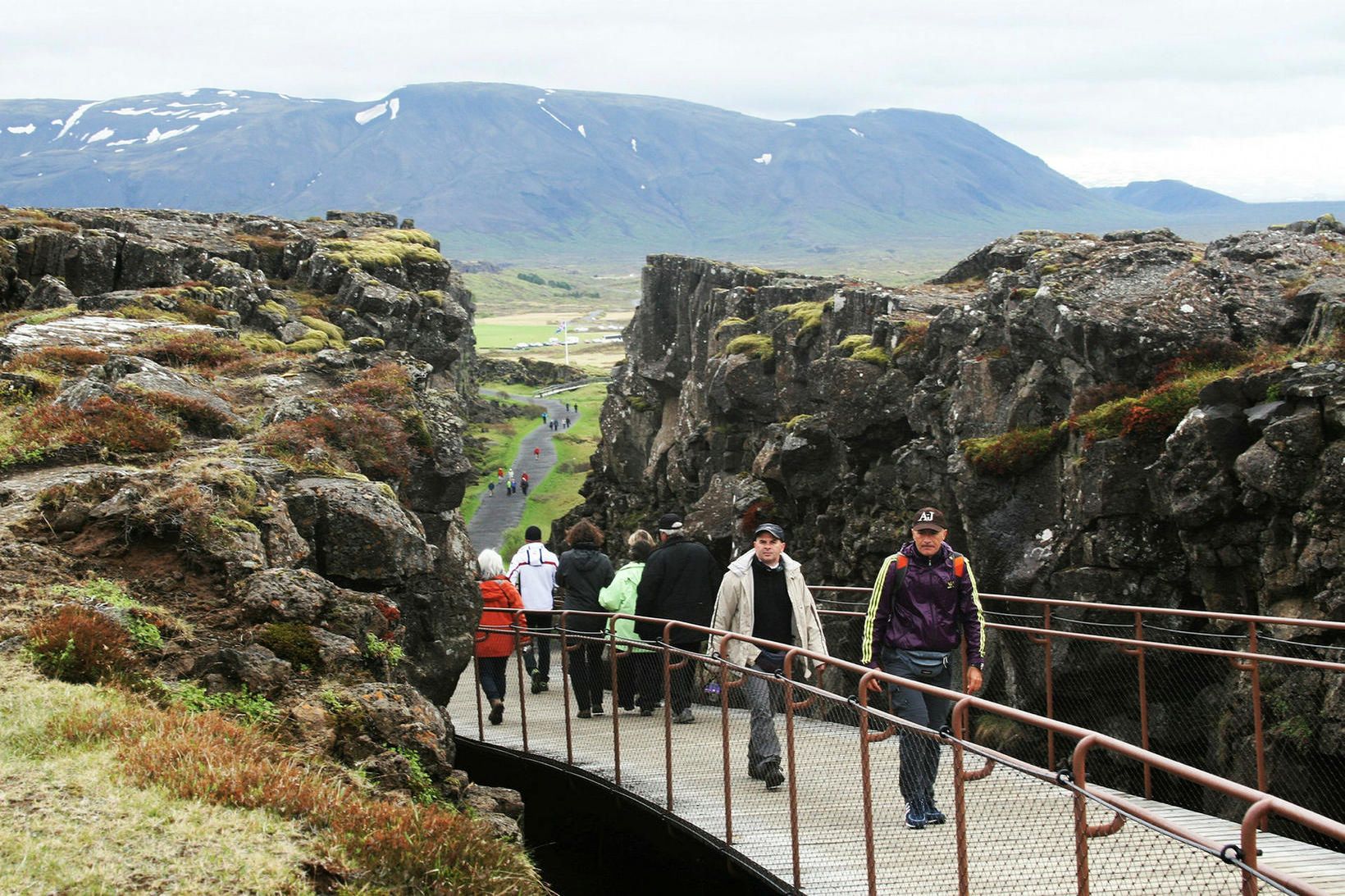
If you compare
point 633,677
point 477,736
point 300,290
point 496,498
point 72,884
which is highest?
point 300,290

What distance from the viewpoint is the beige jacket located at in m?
13.3

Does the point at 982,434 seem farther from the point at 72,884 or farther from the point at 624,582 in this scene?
the point at 72,884

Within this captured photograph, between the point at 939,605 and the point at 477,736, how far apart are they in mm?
8380

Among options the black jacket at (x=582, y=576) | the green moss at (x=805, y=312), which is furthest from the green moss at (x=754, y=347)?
the black jacket at (x=582, y=576)

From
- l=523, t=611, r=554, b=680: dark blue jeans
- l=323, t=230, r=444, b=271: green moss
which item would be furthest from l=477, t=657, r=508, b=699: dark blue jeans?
l=323, t=230, r=444, b=271: green moss

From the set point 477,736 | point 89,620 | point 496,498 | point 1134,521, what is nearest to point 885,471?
point 1134,521

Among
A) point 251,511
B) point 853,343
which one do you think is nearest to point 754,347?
point 853,343

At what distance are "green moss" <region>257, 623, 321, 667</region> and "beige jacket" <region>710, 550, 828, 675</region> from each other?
405 centimetres

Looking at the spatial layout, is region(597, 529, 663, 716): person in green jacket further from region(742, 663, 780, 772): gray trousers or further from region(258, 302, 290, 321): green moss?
region(258, 302, 290, 321): green moss

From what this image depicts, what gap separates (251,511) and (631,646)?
4705 millimetres

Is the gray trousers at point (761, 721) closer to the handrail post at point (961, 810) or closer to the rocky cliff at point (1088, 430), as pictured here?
the handrail post at point (961, 810)

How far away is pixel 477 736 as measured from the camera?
59.0ft

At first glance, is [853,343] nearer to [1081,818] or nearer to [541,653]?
[541,653]

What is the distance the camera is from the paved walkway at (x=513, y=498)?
91500mm
